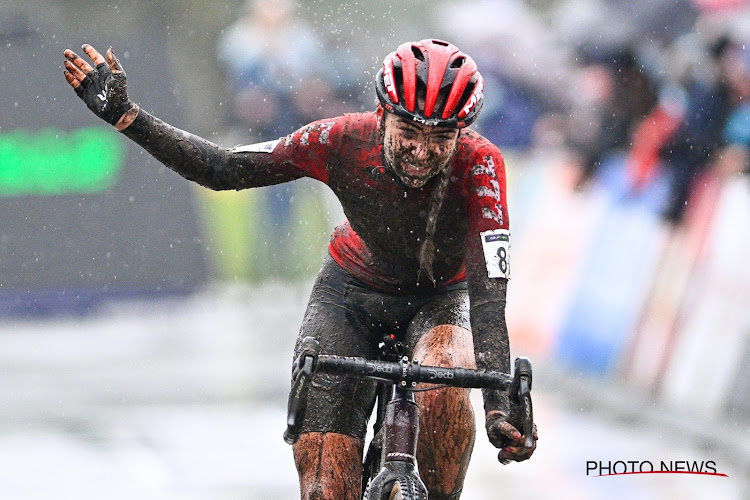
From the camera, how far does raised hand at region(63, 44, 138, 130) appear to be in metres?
4.68

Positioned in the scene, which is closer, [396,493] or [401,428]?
[396,493]

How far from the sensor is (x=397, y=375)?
14.2 feet

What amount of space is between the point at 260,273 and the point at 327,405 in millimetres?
11095

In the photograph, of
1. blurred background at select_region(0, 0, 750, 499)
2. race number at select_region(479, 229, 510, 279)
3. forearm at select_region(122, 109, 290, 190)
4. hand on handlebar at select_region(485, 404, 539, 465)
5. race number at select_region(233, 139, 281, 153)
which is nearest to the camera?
hand on handlebar at select_region(485, 404, 539, 465)

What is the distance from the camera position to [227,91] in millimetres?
16781

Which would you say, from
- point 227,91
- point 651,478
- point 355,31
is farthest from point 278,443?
point 355,31

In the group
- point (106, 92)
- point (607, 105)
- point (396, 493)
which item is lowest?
point (396, 493)

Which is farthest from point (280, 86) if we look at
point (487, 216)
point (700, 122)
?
point (487, 216)

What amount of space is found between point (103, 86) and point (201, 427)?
19.3 feet

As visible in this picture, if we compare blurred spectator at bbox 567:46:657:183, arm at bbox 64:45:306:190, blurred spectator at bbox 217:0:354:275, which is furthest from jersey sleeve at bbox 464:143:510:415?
blurred spectator at bbox 217:0:354:275

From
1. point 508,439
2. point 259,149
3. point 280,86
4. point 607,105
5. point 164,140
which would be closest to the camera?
point 508,439

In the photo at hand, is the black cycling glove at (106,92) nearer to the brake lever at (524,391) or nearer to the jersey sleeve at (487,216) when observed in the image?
the jersey sleeve at (487,216)

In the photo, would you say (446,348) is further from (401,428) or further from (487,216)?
(487,216)

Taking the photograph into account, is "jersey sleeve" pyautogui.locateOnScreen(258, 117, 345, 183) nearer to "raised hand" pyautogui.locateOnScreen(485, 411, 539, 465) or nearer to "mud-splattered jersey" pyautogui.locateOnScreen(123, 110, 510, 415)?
"mud-splattered jersey" pyautogui.locateOnScreen(123, 110, 510, 415)
